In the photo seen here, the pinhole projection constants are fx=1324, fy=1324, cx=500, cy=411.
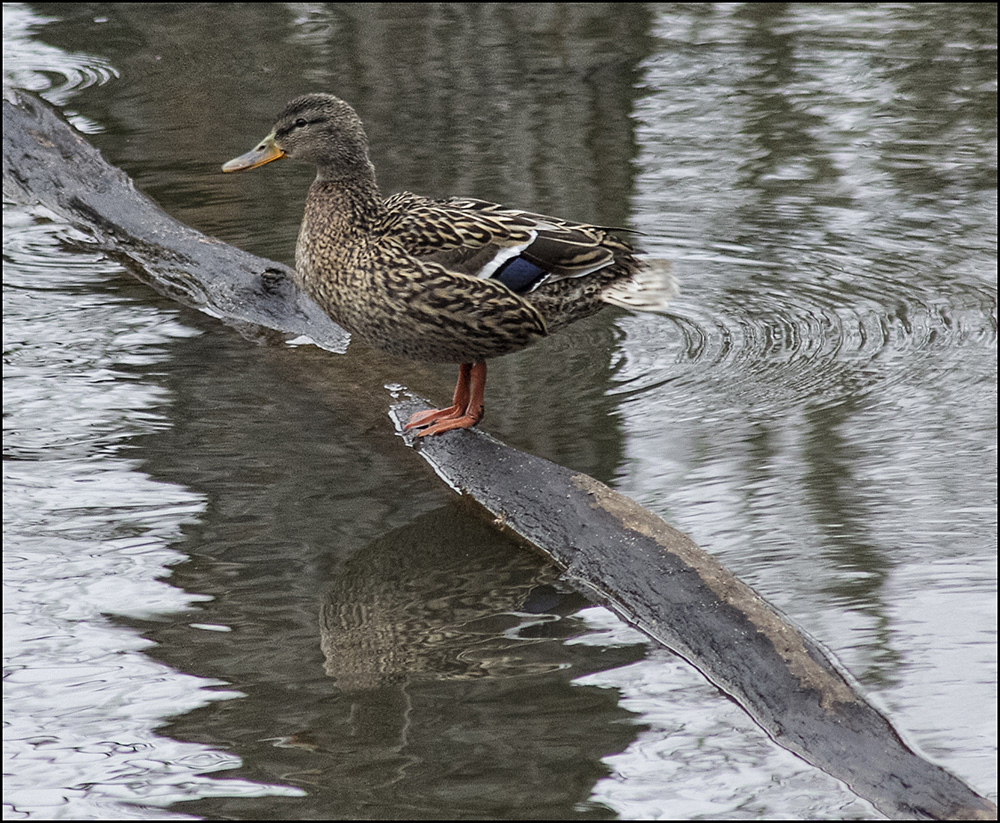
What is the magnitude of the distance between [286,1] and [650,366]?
9211 mm

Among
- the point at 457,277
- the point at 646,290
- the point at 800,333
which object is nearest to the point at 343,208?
the point at 457,277

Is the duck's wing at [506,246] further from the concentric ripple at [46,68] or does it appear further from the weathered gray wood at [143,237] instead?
the concentric ripple at [46,68]

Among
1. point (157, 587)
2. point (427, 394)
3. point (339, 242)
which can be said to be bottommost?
point (157, 587)

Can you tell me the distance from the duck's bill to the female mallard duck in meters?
0.49

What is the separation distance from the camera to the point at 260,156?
5.40 meters

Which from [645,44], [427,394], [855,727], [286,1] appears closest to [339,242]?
[427,394]

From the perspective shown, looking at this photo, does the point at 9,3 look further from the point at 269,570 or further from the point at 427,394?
the point at 269,570

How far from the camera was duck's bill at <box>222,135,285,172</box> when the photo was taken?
17.6ft

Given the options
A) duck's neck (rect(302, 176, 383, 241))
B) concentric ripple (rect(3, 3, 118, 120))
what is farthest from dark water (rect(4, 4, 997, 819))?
concentric ripple (rect(3, 3, 118, 120))

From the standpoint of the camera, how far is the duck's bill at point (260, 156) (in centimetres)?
536

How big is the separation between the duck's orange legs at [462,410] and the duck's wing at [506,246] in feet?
1.36

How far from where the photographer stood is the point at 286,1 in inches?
544

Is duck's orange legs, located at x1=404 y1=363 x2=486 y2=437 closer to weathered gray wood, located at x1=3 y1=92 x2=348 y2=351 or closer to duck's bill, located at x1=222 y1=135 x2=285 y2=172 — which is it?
weathered gray wood, located at x1=3 y1=92 x2=348 y2=351

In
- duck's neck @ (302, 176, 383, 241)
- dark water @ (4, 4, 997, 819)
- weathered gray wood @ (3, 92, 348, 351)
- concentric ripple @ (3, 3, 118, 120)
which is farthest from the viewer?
concentric ripple @ (3, 3, 118, 120)
